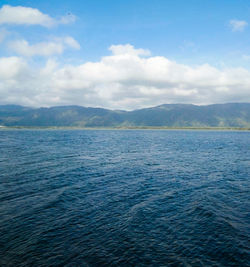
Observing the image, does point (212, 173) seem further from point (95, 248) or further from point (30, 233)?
point (30, 233)

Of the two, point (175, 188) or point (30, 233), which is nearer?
point (30, 233)

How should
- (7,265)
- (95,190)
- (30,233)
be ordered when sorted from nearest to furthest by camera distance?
(7,265)
(30,233)
(95,190)

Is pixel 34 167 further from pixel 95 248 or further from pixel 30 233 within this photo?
pixel 95 248

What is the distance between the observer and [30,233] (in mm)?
20156

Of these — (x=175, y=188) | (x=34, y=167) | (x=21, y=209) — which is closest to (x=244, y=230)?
(x=175, y=188)

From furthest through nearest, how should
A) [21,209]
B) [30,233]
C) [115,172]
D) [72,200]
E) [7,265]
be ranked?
[115,172] → [72,200] → [21,209] → [30,233] → [7,265]

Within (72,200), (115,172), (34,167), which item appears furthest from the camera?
(34,167)

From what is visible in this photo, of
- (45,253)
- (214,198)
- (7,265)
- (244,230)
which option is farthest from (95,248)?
(214,198)

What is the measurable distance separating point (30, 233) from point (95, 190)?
14101mm

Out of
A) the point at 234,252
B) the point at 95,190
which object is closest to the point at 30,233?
the point at 95,190

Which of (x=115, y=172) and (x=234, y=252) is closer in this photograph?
(x=234, y=252)

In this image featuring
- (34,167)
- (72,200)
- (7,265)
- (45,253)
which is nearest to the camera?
(7,265)

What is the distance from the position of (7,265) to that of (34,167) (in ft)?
122

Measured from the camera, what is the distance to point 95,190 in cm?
3353
